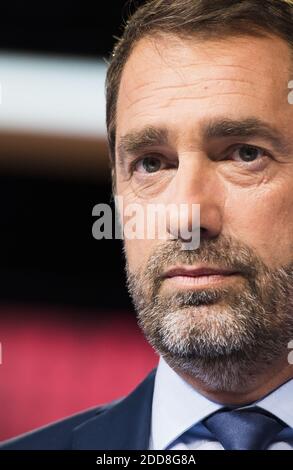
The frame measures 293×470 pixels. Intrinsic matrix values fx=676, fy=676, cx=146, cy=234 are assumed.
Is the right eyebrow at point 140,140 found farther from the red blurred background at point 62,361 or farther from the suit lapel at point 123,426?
the red blurred background at point 62,361

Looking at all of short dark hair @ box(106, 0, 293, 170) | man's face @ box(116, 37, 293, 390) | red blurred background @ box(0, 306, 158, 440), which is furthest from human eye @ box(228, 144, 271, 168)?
red blurred background @ box(0, 306, 158, 440)

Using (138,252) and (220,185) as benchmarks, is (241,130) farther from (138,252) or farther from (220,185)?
(138,252)

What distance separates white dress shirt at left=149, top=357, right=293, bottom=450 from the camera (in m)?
0.68

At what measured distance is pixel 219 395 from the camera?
704mm

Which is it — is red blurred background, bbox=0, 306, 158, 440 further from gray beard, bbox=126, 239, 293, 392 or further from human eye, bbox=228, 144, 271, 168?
human eye, bbox=228, 144, 271, 168

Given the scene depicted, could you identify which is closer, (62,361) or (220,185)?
(220,185)

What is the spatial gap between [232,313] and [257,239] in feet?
0.25

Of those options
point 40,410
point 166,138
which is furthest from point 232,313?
point 40,410

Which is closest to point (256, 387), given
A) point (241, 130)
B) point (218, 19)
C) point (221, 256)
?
point (221, 256)

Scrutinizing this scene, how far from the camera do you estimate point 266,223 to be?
2.22 ft

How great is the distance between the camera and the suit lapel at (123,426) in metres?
0.73

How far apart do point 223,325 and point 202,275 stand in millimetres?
52

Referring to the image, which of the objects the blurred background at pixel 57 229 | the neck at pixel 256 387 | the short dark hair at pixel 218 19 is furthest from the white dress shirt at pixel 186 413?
the short dark hair at pixel 218 19

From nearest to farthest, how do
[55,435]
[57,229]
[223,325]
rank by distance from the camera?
[223,325] → [55,435] → [57,229]
